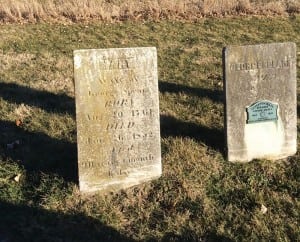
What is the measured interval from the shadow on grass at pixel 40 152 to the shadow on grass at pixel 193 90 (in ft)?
8.34

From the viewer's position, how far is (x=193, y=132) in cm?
700

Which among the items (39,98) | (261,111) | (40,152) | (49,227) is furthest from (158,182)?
(39,98)

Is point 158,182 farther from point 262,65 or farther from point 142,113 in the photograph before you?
point 262,65

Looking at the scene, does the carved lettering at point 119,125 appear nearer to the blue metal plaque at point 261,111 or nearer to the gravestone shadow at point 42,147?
the gravestone shadow at point 42,147

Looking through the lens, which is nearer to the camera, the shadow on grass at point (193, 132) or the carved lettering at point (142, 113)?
the carved lettering at point (142, 113)

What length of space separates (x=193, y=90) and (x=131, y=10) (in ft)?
21.8

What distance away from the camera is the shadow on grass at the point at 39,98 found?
26.5ft

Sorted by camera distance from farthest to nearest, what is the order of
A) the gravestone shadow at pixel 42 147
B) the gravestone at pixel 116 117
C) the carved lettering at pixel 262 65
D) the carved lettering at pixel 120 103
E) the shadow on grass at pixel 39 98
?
the shadow on grass at pixel 39 98 → the gravestone shadow at pixel 42 147 → the carved lettering at pixel 262 65 → the carved lettering at pixel 120 103 → the gravestone at pixel 116 117

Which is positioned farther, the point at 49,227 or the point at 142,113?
the point at 142,113

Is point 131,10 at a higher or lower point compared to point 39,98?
higher

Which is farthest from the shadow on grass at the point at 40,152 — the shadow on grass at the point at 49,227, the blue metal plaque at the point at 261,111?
the blue metal plaque at the point at 261,111

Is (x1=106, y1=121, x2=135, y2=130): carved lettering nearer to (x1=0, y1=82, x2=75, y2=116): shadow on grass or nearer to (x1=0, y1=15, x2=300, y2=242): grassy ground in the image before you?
(x1=0, y1=15, x2=300, y2=242): grassy ground

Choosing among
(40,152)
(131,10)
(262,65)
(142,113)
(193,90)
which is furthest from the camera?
(131,10)

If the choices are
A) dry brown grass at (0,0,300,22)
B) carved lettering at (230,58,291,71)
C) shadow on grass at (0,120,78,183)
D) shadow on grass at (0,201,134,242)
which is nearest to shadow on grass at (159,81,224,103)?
carved lettering at (230,58,291,71)
